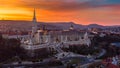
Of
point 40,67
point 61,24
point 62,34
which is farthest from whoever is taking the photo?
point 61,24

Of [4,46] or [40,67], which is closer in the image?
[40,67]

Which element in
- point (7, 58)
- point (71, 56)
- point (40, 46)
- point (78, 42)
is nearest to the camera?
point (7, 58)

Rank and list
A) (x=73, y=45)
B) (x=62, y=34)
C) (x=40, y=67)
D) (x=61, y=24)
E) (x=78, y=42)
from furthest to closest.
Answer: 1. (x=61, y=24)
2. (x=62, y=34)
3. (x=78, y=42)
4. (x=73, y=45)
5. (x=40, y=67)

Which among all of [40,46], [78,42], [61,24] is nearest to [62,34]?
[78,42]

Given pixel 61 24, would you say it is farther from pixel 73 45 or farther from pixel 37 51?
pixel 37 51

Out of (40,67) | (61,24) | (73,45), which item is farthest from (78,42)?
(61,24)

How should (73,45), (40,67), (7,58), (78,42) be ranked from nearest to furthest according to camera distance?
(40,67) → (7,58) → (73,45) → (78,42)

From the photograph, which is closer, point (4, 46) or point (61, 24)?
point (4, 46)

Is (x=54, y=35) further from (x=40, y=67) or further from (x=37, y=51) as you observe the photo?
(x=40, y=67)
